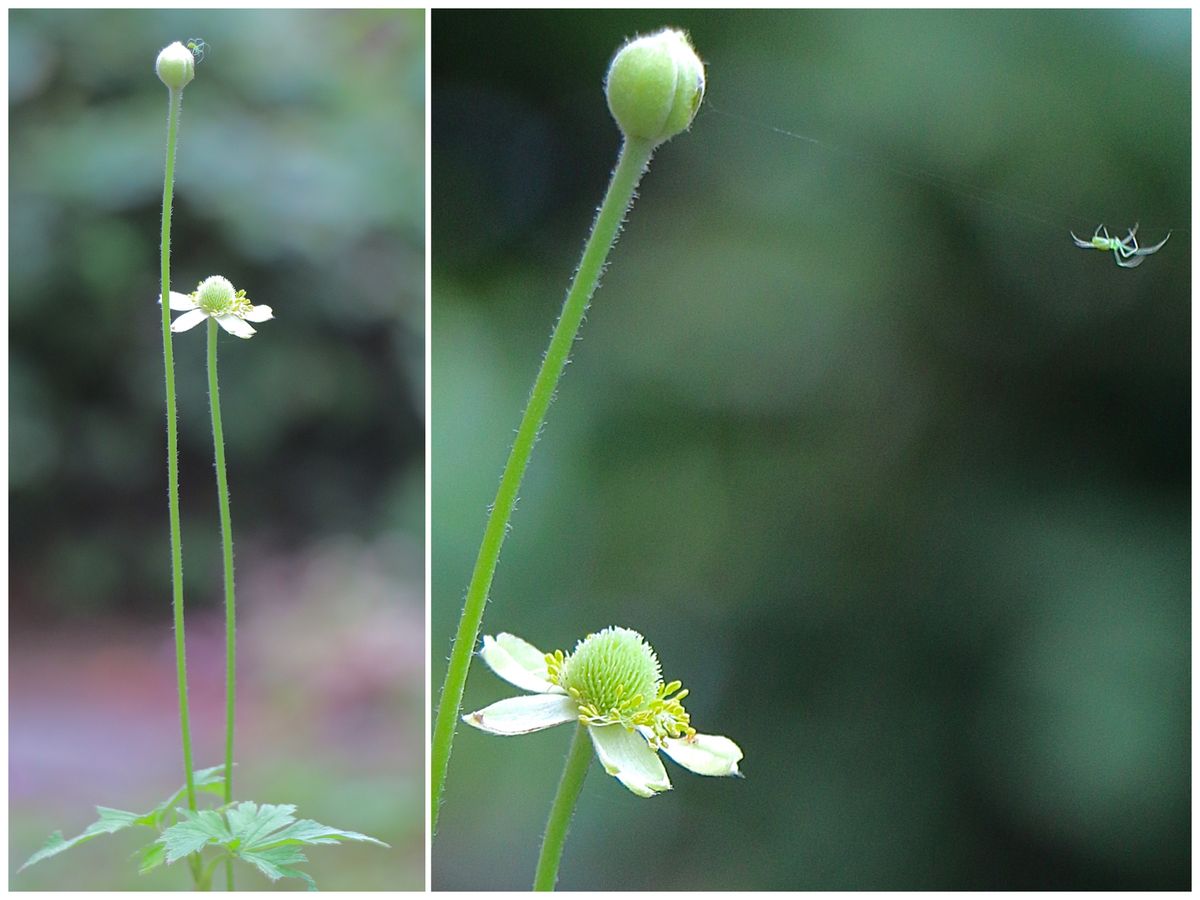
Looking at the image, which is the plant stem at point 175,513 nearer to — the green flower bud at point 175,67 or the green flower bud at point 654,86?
the green flower bud at point 175,67

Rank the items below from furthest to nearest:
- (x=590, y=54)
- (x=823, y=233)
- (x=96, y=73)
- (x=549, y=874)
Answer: (x=823, y=233) → (x=590, y=54) → (x=96, y=73) → (x=549, y=874)

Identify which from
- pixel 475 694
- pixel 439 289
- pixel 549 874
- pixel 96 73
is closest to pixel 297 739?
pixel 475 694

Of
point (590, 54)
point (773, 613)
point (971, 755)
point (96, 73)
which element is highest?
point (590, 54)

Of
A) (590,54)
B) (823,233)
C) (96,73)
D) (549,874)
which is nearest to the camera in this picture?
(549,874)

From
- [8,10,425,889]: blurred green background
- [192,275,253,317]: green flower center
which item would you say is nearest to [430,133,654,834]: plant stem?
[192,275,253,317]: green flower center

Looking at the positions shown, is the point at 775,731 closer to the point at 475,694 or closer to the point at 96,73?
the point at 475,694

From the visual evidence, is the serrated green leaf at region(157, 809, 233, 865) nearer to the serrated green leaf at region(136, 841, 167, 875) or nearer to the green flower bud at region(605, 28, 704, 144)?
the serrated green leaf at region(136, 841, 167, 875)

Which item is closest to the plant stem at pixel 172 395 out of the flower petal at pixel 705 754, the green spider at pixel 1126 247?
the flower petal at pixel 705 754
